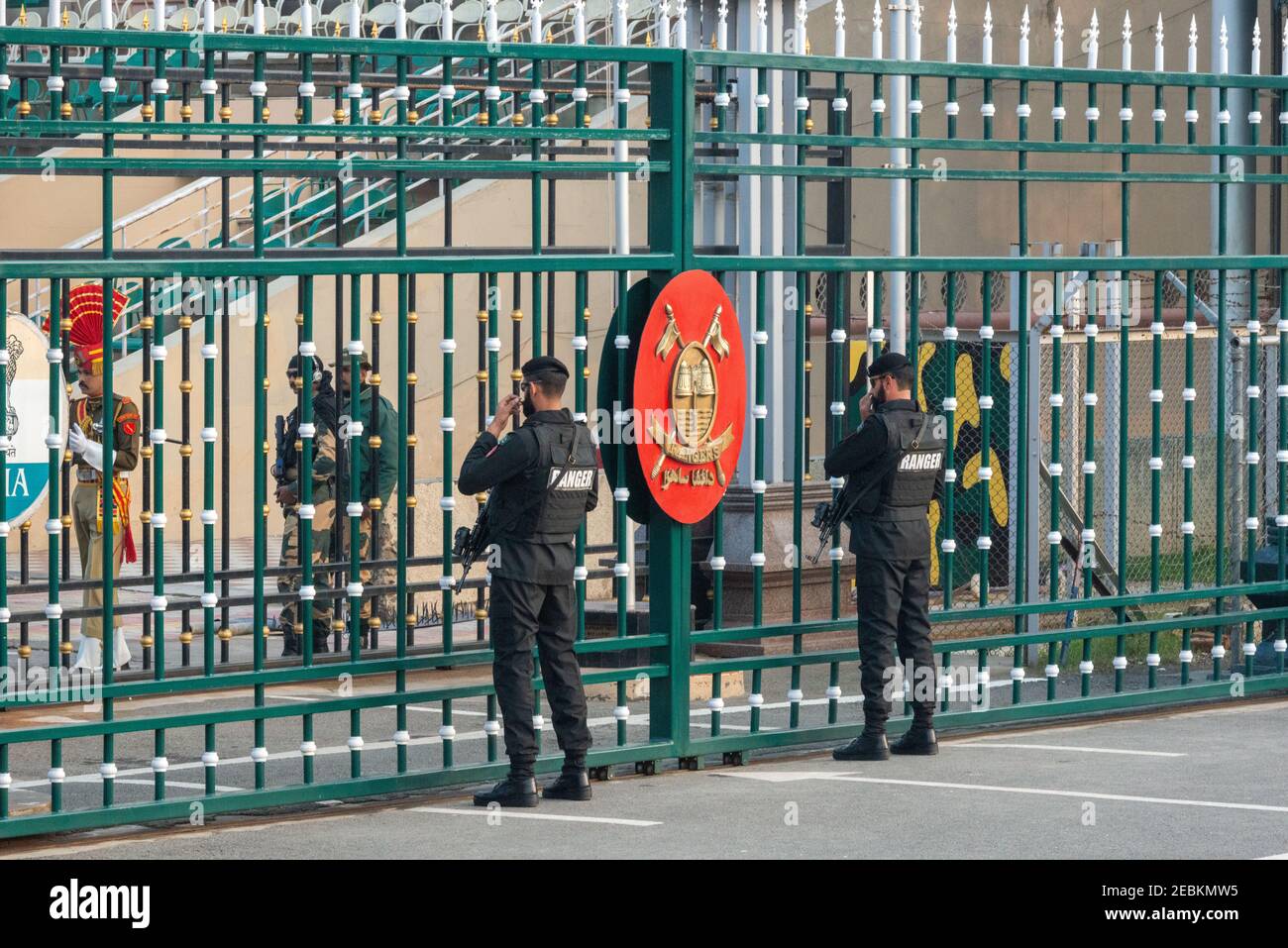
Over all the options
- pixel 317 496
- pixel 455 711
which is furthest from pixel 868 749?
pixel 317 496

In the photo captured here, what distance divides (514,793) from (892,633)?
2.04m

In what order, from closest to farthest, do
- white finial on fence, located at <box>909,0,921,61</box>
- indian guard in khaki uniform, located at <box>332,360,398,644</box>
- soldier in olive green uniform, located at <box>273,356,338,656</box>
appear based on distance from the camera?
white finial on fence, located at <box>909,0,921,61</box> < indian guard in khaki uniform, located at <box>332,360,398,644</box> < soldier in olive green uniform, located at <box>273,356,338,656</box>

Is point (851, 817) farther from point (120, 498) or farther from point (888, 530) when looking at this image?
point (120, 498)

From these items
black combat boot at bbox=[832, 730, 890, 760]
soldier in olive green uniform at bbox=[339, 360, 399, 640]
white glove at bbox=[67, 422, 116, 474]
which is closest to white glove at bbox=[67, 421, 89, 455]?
white glove at bbox=[67, 422, 116, 474]

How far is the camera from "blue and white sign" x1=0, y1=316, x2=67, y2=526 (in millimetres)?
7969

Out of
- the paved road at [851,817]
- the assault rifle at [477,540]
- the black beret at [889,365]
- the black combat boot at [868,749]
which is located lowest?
the paved road at [851,817]

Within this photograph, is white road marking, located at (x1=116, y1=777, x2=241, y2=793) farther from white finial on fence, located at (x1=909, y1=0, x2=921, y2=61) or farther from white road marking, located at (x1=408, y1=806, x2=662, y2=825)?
white finial on fence, located at (x1=909, y1=0, x2=921, y2=61)

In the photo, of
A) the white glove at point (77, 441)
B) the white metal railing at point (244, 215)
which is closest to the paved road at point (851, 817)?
the white glove at point (77, 441)

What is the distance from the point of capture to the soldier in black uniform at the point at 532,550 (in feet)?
27.6

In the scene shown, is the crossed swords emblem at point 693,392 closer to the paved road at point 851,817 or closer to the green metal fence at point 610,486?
the green metal fence at point 610,486

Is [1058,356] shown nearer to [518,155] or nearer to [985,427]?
[985,427]

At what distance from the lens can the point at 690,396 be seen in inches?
371

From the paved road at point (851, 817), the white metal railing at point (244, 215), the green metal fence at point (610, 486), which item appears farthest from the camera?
the white metal railing at point (244, 215)

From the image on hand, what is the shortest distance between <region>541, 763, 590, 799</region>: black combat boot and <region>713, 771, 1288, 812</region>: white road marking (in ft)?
3.01
